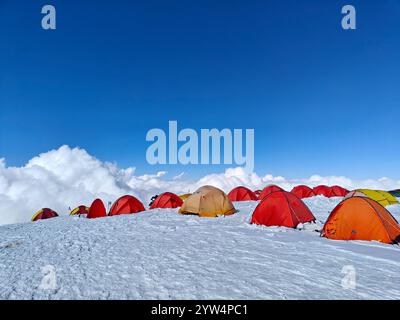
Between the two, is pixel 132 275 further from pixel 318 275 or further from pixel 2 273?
pixel 318 275

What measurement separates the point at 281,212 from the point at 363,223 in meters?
3.15

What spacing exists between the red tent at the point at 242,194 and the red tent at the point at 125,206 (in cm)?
1199

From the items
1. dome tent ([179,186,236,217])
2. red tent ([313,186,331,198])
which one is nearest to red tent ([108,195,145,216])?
dome tent ([179,186,236,217])

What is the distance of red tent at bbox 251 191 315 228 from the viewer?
35.1 feet

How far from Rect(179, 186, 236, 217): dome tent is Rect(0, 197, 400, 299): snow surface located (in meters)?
5.31

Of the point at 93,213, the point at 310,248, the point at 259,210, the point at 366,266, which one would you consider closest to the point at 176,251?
the point at 310,248

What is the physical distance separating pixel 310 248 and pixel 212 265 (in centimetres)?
352

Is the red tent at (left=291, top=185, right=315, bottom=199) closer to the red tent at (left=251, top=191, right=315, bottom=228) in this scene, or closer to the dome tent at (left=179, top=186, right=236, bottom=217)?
the dome tent at (left=179, top=186, right=236, bottom=217)

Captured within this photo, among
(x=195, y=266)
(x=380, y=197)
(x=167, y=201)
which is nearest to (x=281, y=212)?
(x=195, y=266)

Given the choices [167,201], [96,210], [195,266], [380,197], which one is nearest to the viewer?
[195,266]

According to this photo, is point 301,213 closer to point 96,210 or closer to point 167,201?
point 167,201

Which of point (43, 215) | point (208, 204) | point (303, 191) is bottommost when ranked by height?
point (43, 215)

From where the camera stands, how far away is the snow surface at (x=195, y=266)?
4.30 meters

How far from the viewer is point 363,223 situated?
333 inches
